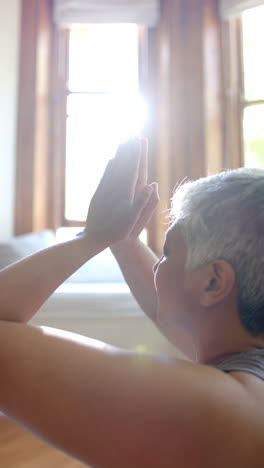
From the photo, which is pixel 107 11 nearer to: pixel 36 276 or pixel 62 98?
pixel 62 98

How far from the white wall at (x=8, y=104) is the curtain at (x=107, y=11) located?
0.88 ft

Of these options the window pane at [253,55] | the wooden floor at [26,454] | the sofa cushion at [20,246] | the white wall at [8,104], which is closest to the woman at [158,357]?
the wooden floor at [26,454]

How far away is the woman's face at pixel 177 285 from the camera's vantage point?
0.61 m

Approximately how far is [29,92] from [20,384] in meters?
2.20

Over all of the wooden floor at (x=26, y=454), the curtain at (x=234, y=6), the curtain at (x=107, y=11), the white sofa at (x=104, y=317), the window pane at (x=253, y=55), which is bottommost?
the wooden floor at (x=26, y=454)

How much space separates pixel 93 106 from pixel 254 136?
3.21 ft

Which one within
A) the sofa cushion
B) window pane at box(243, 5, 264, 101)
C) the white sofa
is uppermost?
window pane at box(243, 5, 264, 101)

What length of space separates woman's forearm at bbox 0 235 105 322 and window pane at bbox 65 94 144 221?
1.92m

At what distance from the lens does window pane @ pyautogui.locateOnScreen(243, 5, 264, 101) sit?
2.35 metres

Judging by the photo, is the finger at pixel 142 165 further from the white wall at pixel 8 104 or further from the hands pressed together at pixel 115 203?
the white wall at pixel 8 104

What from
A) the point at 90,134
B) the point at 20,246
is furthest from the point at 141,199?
the point at 90,134

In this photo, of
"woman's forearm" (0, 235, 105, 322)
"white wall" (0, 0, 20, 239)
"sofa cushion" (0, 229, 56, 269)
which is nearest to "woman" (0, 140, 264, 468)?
"woman's forearm" (0, 235, 105, 322)

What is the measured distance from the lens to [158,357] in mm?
492

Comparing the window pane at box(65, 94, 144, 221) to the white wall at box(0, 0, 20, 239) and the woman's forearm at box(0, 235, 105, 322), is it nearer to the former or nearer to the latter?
the white wall at box(0, 0, 20, 239)
